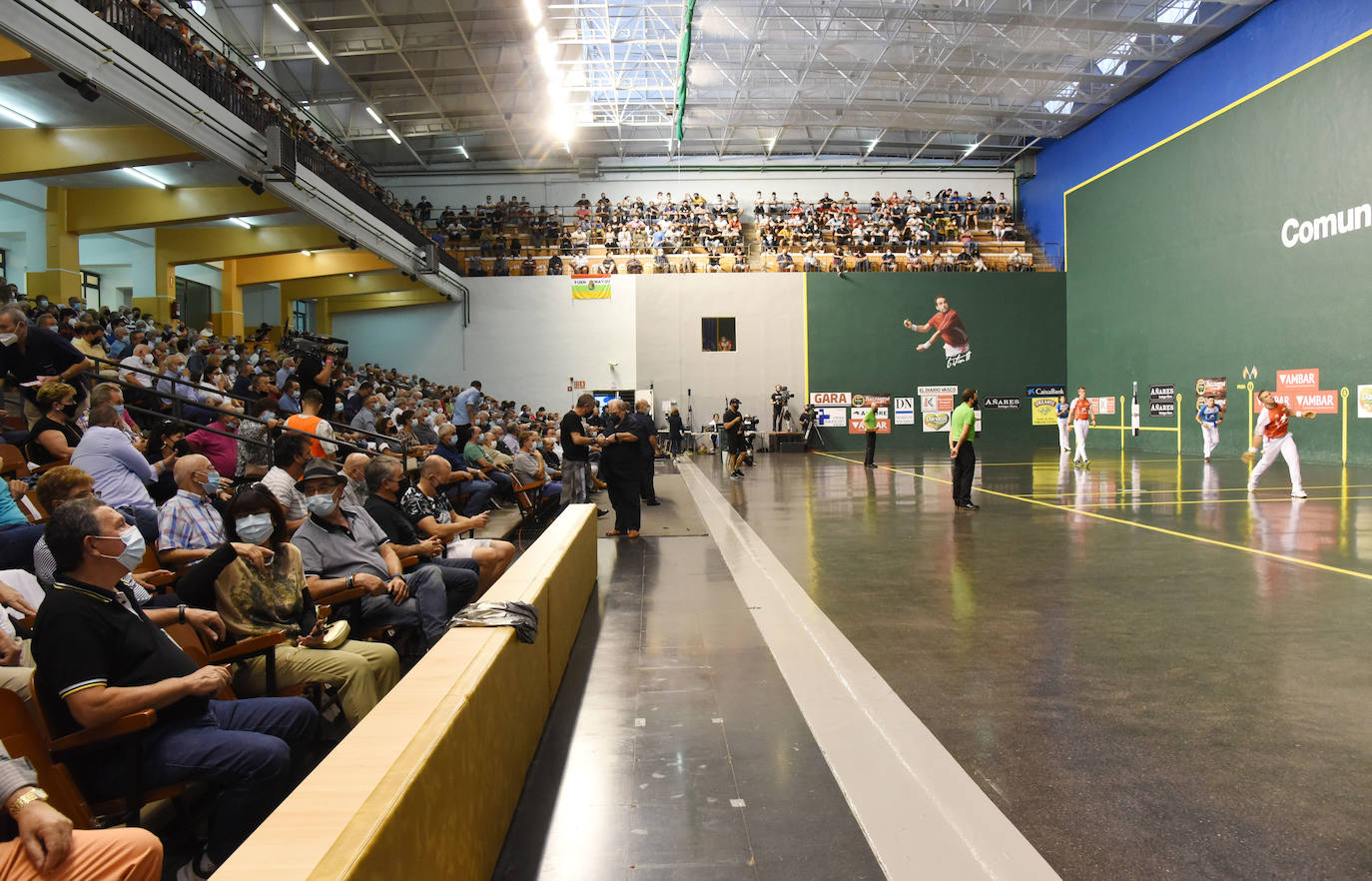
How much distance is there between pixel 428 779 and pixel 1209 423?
2076 centimetres

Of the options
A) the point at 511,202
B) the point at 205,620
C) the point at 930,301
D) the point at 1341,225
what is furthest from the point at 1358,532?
the point at 511,202

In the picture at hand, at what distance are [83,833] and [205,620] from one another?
135 cm

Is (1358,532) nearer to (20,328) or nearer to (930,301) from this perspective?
(20,328)

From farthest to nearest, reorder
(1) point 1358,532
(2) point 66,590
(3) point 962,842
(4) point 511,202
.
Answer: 1. (4) point 511,202
2. (1) point 1358,532
3. (3) point 962,842
4. (2) point 66,590

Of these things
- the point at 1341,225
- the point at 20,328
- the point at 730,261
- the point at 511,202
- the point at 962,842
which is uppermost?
the point at 511,202

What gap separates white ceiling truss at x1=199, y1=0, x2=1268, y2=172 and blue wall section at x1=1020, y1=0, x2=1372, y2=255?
48cm

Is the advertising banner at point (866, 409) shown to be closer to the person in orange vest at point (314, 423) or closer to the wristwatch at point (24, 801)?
the person in orange vest at point (314, 423)

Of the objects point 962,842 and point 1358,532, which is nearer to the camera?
point 962,842

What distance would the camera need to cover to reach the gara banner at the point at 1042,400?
27906mm

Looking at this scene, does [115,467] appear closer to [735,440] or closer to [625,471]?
[625,471]

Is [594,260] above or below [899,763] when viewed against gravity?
above

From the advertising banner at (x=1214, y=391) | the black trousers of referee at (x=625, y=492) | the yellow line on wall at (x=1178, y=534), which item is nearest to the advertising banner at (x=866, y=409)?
the advertising banner at (x=1214, y=391)

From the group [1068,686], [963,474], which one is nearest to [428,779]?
[1068,686]

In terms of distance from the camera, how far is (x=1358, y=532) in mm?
8359
